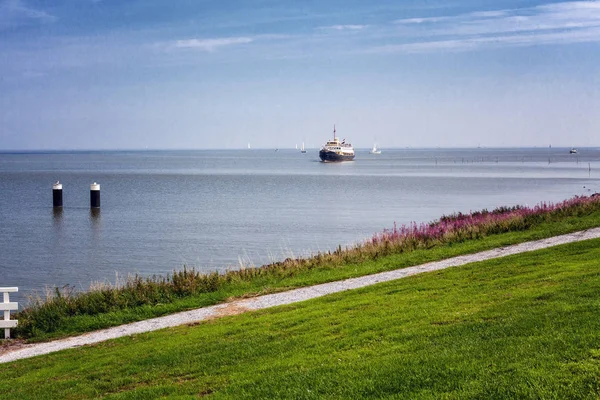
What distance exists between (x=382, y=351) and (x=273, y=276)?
11.9 metres

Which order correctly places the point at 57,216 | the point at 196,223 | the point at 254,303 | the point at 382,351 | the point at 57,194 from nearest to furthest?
the point at 382,351 → the point at 254,303 → the point at 196,223 → the point at 57,216 → the point at 57,194

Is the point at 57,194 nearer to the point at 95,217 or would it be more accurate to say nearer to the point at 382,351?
the point at 95,217

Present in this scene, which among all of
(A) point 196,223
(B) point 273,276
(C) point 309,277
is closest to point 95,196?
(A) point 196,223

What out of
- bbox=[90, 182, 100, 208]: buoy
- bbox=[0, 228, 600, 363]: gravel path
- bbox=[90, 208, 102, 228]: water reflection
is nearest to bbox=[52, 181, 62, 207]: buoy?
bbox=[90, 182, 100, 208]: buoy

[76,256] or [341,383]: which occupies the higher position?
[341,383]

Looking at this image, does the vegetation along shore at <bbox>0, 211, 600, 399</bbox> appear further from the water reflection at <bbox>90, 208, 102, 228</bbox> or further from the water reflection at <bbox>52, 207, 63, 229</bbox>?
the water reflection at <bbox>52, 207, 63, 229</bbox>

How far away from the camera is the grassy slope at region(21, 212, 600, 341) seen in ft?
58.2

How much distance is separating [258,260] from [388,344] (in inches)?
907

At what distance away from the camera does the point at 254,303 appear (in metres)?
17.7

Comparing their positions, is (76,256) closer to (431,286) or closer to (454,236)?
(454,236)

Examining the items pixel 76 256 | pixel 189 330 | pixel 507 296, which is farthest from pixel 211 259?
pixel 507 296

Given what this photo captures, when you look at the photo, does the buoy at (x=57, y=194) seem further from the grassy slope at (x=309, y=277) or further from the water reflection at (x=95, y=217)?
the grassy slope at (x=309, y=277)

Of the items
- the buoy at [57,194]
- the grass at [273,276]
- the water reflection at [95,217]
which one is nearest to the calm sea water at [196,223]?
the water reflection at [95,217]

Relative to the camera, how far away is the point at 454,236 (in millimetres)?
26125
